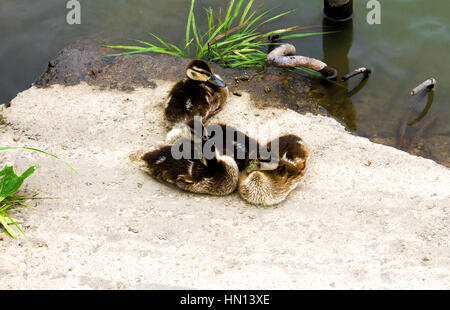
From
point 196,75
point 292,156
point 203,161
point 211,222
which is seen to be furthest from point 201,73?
point 211,222

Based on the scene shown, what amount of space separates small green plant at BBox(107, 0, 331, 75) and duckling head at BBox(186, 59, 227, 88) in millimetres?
772

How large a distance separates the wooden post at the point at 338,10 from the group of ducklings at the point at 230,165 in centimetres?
234

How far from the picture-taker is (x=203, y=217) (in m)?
3.39

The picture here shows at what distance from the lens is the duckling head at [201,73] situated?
423 centimetres

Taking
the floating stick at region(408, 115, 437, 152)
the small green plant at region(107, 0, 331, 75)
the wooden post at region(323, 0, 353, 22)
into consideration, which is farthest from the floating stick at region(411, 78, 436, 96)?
the wooden post at region(323, 0, 353, 22)

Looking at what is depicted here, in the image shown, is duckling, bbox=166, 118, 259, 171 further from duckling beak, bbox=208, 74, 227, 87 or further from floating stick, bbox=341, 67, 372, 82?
floating stick, bbox=341, 67, 372, 82

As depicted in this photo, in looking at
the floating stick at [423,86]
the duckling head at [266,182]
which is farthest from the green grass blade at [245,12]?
the duckling head at [266,182]

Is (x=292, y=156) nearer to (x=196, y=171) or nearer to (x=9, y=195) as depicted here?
(x=196, y=171)

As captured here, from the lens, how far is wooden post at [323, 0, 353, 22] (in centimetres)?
539

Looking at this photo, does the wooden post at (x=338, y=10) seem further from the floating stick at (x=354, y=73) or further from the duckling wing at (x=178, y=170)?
the duckling wing at (x=178, y=170)

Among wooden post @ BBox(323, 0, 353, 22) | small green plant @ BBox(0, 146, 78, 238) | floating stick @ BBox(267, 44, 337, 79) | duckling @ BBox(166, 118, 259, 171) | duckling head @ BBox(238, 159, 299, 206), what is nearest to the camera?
small green plant @ BBox(0, 146, 78, 238)

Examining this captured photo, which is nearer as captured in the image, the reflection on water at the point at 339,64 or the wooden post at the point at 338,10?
the reflection on water at the point at 339,64

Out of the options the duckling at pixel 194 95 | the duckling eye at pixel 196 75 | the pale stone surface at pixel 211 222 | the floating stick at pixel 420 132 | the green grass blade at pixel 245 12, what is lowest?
the pale stone surface at pixel 211 222

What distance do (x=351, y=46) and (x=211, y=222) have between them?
3.33 meters
